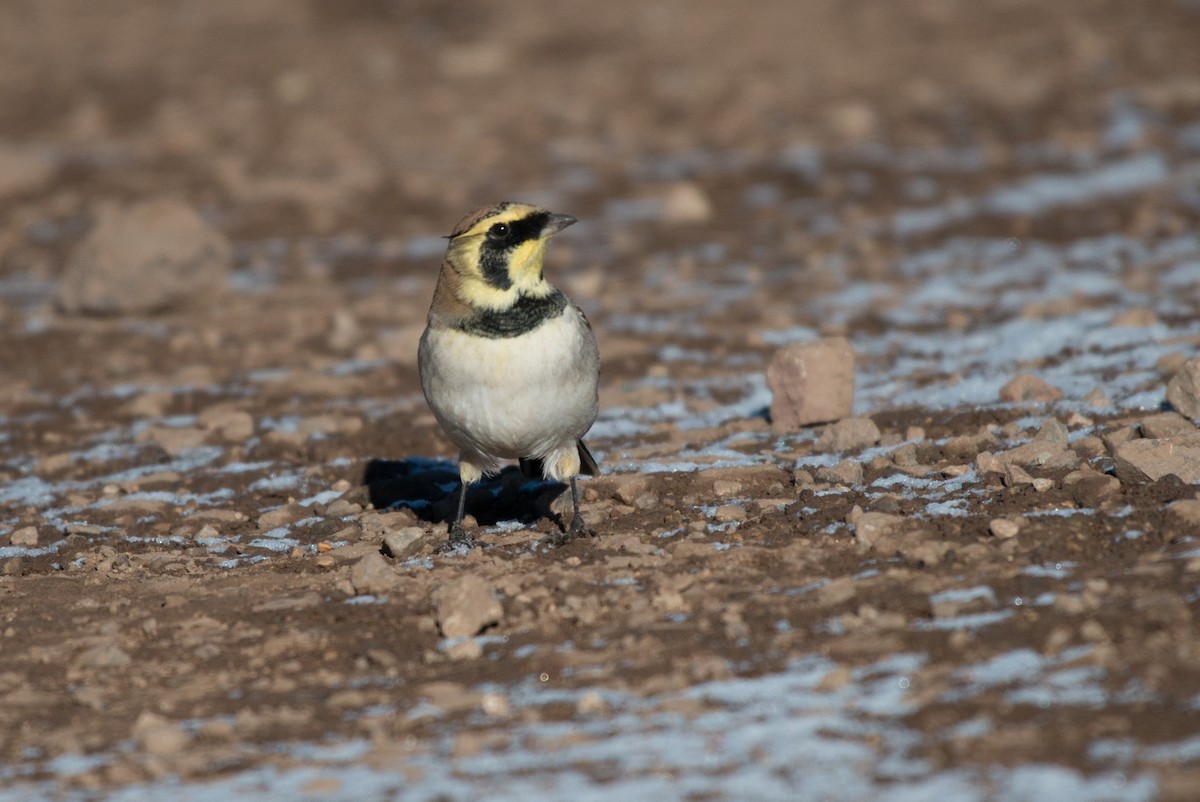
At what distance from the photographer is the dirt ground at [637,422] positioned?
496 cm

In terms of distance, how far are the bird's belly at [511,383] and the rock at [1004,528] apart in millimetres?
1842

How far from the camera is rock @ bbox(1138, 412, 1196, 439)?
7.13 meters

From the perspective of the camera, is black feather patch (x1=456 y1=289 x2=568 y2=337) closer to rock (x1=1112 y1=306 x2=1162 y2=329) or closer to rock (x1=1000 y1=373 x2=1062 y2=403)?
rock (x1=1000 y1=373 x2=1062 y2=403)

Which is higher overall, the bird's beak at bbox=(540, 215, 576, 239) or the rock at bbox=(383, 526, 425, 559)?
the bird's beak at bbox=(540, 215, 576, 239)

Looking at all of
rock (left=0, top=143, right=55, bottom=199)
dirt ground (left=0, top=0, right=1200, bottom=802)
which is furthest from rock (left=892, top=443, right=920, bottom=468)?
rock (left=0, top=143, right=55, bottom=199)

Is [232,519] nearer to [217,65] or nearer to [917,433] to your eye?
[917,433]

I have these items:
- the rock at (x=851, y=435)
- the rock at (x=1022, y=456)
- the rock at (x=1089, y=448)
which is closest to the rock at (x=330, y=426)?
the rock at (x=851, y=435)

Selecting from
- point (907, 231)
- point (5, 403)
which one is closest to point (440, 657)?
point (5, 403)

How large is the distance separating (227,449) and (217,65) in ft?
38.0

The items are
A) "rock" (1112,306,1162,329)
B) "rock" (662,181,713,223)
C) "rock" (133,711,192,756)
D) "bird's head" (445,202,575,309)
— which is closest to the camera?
"rock" (133,711,192,756)

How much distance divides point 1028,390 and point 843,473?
5.73 feet

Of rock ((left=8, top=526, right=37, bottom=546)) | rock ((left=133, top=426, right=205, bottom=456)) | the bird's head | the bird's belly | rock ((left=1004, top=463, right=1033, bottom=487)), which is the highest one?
the bird's head

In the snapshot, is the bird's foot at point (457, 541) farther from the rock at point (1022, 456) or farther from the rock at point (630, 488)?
the rock at point (1022, 456)

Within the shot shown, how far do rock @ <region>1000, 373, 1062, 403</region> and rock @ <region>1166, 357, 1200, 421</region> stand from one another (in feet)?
3.26
